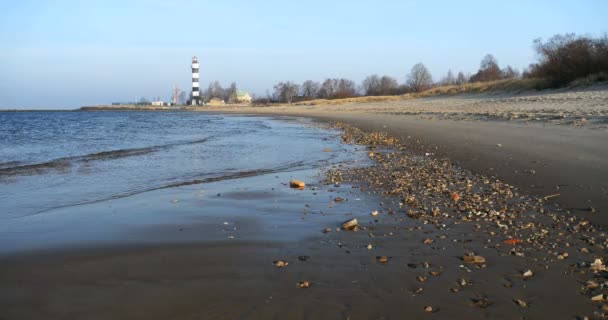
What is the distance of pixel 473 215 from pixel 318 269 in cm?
237

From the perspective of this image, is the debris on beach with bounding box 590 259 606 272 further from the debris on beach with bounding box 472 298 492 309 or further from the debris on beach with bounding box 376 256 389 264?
the debris on beach with bounding box 376 256 389 264

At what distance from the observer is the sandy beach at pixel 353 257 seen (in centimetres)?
309

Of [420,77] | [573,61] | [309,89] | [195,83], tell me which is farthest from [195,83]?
[573,61]

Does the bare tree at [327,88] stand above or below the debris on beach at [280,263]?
above

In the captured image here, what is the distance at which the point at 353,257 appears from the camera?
4.03 meters

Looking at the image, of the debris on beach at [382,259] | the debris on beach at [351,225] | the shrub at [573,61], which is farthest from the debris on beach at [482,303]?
the shrub at [573,61]

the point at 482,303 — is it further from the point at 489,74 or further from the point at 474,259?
the point at 489,74

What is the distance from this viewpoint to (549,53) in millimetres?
35750

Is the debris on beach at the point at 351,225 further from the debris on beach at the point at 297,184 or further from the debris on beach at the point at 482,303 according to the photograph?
the debris on beach at the point at 297,184

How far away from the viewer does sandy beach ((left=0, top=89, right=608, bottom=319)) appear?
3086 mm

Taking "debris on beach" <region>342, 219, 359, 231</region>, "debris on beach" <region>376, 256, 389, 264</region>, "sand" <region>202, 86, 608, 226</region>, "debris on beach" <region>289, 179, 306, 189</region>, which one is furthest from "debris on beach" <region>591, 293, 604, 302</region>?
"debris on beach" <region>289, 179, 306, 189</region>

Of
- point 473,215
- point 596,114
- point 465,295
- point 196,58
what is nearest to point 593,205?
point 473,215

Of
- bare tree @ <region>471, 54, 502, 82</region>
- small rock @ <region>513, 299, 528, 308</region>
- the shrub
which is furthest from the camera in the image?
bare tree @ <region>471, 54, 502, 82</region>

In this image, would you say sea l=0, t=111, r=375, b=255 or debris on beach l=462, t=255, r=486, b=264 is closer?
debris on beach l=462, t=255, r=486, b=264
